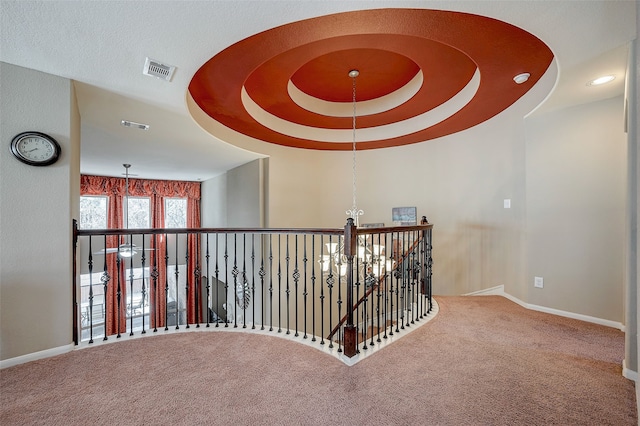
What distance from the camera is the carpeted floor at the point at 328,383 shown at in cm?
154

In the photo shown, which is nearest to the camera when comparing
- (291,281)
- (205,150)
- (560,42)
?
(560,42)

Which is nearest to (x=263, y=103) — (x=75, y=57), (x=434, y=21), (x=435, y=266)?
(x=75, y=57)

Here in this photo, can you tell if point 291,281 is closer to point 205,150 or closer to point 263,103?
point 205,150

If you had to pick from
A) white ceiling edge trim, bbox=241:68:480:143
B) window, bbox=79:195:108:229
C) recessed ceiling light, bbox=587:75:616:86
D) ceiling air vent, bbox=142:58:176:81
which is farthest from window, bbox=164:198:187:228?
recessed ceiling light, bbox=587:75:616:86

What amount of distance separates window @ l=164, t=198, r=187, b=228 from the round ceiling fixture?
4936 millimetres

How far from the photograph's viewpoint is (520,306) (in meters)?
3.35

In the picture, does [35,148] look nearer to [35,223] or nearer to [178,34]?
[35,223]

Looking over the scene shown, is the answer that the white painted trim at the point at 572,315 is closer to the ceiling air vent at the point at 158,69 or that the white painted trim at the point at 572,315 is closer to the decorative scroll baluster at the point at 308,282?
the decorative scroll baluster at the point at 308,282

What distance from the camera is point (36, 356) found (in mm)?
2137

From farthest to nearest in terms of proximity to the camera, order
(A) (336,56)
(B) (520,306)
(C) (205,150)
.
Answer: (C) (205,150)
(B) (520,306)
(A) (336,56)

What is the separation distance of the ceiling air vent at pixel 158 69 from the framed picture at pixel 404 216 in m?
3.96

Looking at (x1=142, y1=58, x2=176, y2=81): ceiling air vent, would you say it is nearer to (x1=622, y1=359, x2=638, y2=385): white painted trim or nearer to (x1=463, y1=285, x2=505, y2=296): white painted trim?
(x1=622, y1=359, x2=638, y2=385): white painted trim

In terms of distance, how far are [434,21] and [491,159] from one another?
2.59m

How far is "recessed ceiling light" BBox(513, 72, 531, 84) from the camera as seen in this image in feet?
8.95
